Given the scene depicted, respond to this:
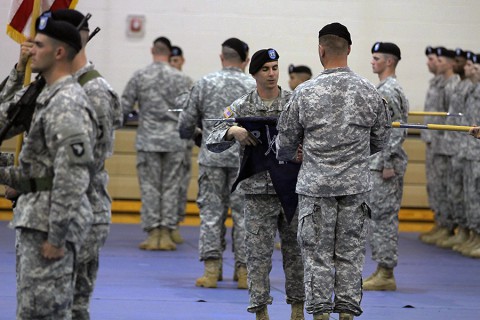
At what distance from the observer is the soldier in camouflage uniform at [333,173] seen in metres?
5.98

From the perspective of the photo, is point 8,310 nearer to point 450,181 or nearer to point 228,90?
point 228,90

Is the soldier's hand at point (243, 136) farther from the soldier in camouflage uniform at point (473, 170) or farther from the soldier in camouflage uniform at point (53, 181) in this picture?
the soldier in camouflage uniform at point (473, 170)

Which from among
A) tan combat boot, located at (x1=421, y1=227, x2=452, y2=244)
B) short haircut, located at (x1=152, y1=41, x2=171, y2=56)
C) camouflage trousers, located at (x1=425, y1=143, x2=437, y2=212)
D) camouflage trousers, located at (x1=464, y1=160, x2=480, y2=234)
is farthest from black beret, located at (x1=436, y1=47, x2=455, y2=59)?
short haircut, located at (x1=152, y1=41, x2=171, y2=56)

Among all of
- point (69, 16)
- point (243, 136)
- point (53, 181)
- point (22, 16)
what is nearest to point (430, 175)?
point (243, 136)

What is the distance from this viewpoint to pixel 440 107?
12.4 metres

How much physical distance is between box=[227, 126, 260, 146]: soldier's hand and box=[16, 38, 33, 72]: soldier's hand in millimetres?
1505

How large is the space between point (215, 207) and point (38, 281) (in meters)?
4.20

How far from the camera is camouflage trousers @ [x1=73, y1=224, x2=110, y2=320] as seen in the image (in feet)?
17.1

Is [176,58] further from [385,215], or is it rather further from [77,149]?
[77,149]

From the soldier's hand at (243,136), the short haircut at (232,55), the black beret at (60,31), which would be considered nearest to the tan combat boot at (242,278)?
the short haircut at (232,55)

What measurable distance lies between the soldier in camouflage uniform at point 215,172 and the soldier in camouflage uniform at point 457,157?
149 inches

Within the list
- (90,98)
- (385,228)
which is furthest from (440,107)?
(90,98)

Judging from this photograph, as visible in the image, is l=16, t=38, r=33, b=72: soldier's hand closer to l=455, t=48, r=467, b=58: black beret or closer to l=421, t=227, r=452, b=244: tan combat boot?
l=455, t=48, r=467, b=58: black beret

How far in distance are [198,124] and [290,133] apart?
2.80 metres
